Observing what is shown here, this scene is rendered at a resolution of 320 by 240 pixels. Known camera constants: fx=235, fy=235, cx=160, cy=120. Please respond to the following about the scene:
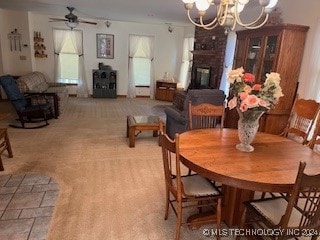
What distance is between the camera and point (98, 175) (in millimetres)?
2971

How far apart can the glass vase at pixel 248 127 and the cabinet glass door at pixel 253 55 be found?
2.14m

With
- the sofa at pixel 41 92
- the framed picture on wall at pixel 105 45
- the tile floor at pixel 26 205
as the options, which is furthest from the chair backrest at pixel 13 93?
the framed picture on wall at pixel 105 45

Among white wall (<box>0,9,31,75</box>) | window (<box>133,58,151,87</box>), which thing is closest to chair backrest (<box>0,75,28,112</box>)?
white wall (<box>0,9,31,75</box>)

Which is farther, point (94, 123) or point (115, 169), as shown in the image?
point (94, 123)

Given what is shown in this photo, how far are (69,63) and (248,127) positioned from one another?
710 centimetres

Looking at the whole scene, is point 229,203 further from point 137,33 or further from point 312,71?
point 137,33

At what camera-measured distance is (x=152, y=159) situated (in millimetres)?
3502

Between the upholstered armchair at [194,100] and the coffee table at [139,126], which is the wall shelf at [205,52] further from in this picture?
the coffee table at [139,126]

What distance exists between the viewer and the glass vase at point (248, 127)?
187 centimetres

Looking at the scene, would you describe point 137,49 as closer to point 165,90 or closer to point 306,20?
point 165,90

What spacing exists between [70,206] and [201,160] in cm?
146

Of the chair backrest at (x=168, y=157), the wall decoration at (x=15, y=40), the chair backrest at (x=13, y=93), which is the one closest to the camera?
the chair backrest at (x=168, y=157)

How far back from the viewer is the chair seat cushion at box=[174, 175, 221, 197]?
1889 millimetres

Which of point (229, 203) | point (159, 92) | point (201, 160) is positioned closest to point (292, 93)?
point (229, 203)
